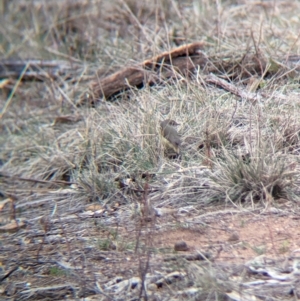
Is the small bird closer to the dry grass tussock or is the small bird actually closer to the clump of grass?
the dry grass tussock

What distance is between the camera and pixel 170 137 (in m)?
3.76

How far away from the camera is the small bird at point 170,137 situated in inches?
147

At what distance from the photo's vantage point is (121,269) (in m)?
2.90

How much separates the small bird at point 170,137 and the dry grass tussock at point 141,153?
53 millimetres

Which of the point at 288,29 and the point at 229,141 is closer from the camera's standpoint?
the point at 229,141

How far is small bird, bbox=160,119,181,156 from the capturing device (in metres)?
3.74

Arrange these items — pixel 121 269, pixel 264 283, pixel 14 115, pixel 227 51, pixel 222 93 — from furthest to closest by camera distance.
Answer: pixel 14 115, pixel 227 51, pixel 222 93, pixel 121 269, pixel 264 283

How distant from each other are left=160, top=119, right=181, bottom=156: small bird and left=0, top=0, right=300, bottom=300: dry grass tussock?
53 millimetres

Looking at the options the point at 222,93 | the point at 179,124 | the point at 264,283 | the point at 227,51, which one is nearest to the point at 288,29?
the point at 227,51

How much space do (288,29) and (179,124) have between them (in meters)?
1.63

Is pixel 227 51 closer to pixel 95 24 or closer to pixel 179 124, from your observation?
pixel 179 124

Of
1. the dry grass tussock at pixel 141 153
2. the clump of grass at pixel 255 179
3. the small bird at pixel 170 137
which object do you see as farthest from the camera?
the small bird at pixel 170 137

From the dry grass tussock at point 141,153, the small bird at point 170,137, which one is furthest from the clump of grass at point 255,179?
the small bird at point 170,137

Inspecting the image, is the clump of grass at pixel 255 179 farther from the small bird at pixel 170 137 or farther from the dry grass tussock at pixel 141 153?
the small bird at pixel 170 137
